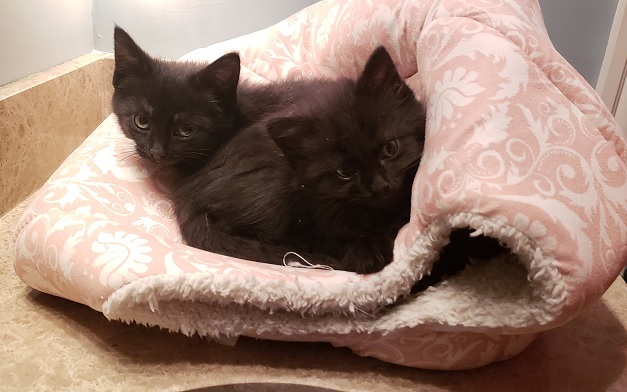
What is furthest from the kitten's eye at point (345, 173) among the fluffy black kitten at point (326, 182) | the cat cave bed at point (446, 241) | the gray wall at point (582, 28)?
the gray wall at point (582, 28)

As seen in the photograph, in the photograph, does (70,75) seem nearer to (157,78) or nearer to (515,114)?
(157,78)

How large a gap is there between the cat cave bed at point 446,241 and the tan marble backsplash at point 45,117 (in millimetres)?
461

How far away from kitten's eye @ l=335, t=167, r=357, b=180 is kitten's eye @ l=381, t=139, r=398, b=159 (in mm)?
62

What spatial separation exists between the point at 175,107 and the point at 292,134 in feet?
1.08

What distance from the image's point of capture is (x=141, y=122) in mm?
1229

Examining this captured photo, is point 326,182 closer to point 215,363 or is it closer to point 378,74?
point 378,74

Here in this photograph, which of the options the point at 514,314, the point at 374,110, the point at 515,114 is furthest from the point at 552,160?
the point at 374,110

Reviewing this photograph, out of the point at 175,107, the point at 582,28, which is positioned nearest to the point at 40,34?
the point at 175,107

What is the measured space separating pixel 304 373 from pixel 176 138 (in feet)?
1.97

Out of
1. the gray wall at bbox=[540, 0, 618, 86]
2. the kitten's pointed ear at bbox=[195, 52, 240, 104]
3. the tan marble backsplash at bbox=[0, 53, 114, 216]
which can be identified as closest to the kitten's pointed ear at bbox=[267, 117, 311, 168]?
the kitten's pointed ear at bbox=[195, 52, 240, 104]

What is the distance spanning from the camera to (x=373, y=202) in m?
0.98

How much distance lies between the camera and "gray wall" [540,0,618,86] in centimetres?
159

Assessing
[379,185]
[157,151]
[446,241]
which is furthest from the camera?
[157,151]

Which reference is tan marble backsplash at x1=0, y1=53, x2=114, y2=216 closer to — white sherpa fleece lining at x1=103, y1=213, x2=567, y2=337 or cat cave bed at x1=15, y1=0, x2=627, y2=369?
cat cave bed at x1=15, y1=0, x2=627, y2=369
